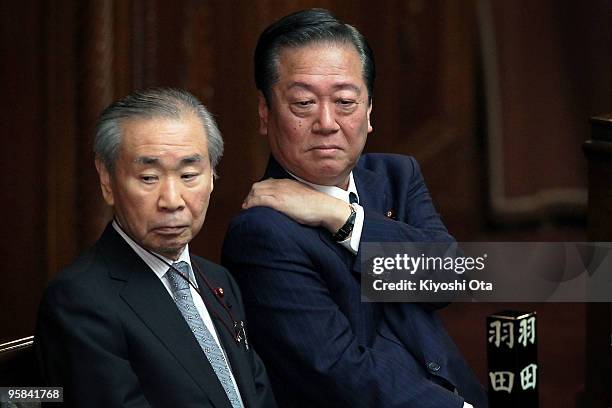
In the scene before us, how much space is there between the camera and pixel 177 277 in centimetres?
221

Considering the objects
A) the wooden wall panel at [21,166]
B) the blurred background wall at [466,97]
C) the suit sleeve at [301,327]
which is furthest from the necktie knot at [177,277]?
the blurred background wall at [466,97]

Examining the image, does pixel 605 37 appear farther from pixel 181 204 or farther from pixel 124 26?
pixel 181 204

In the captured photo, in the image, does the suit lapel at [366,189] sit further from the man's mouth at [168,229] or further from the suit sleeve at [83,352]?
the suit sleeve at [83,352]

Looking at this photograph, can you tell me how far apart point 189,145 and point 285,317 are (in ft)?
1.46

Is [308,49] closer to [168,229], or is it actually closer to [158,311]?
[168,229]

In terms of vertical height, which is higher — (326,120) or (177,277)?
(326,120)

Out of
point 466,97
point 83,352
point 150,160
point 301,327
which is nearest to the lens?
point 83,352

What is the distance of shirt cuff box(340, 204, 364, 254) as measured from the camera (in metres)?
2.52

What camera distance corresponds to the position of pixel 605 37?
4594mm

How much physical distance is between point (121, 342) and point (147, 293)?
12 centimetres

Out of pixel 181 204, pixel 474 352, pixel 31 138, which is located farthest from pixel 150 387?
pixel 474 352

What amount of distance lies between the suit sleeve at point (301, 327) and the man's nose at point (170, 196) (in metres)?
0.33

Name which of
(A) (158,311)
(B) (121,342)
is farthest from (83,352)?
(A) (158,311)

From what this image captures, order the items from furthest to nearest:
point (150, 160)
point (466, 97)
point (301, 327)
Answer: point (466, 97)
point (301, 327)
point (150, 160)
